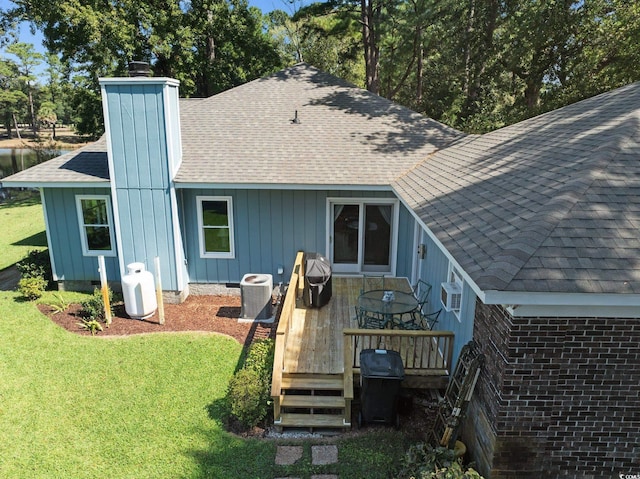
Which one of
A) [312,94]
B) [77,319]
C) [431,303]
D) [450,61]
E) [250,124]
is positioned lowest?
[77,319]

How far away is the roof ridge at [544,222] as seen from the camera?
388 centimetres

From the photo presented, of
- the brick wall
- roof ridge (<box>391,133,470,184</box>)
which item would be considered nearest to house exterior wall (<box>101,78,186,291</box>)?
roof ridge (<box>391,133,470,184</box>)

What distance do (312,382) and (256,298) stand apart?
10.5 feet

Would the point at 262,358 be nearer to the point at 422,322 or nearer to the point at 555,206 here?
the point at 422,322

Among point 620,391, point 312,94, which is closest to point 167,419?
point 620,391

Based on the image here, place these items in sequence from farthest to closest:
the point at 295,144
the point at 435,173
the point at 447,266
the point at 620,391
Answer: the point at 295,144 < the point at 435,173 < the point at 447,266 < the point at 620,391

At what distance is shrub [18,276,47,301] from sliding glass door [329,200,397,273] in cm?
733

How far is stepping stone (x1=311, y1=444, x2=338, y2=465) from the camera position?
17.8 ft

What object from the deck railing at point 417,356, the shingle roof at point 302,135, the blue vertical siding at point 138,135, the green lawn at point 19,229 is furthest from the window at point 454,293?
the green lawn at point 19,229

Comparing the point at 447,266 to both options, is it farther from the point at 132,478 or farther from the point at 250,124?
the point at 250,124

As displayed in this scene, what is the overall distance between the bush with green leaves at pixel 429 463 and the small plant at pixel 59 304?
856 centimetres

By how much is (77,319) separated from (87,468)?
4.88m

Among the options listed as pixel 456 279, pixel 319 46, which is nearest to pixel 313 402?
pixel 456 279

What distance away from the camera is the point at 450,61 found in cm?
2397
